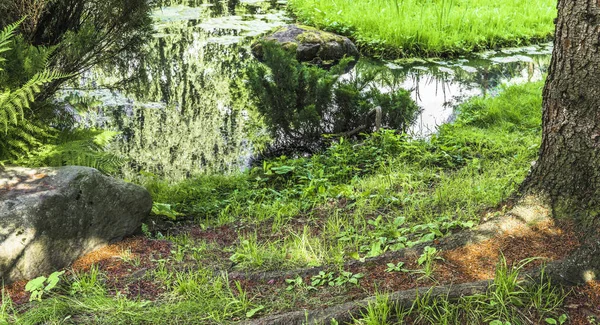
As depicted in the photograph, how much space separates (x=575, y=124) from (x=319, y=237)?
5.68 ft

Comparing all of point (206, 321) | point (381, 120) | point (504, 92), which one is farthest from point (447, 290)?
point (504, 92)

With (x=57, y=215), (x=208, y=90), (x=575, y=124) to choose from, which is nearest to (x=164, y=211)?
(x=57, y=215)

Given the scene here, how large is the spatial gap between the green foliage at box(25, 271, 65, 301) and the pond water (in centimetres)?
290

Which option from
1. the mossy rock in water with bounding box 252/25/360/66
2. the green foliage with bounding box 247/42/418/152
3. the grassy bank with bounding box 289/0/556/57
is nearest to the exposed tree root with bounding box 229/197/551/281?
the green foliage with bounding box 247/42/418/152

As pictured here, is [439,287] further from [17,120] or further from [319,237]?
[17,120]

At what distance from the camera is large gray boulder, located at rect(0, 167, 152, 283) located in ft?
10.9

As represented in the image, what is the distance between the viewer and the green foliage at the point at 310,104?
21.5ft

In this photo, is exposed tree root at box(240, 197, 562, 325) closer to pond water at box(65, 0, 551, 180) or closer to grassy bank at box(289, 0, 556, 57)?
pond water at box(65, 0, 551, 180)

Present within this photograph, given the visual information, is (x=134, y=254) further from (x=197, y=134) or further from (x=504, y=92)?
(x=504, y=92)

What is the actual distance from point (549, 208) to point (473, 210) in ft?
2.69

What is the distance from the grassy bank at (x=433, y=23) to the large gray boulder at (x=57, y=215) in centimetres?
696

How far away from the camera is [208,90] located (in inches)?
328

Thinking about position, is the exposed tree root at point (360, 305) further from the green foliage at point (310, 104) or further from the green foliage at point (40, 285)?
the green foliage at point (310, 104)

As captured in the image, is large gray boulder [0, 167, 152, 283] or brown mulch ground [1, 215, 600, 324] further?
large gray boulder [0, 167, 152, 283]
